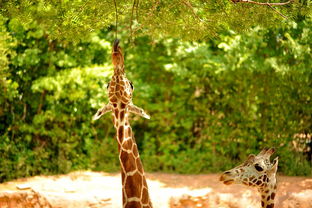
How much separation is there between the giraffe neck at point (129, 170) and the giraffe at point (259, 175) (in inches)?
30.8

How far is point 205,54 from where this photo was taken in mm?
10055

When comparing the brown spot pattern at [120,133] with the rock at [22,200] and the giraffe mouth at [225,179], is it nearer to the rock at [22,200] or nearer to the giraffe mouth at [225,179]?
the giraffe mouth at [225,179]

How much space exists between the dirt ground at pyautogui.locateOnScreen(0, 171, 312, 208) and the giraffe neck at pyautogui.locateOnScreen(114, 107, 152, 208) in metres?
3.08

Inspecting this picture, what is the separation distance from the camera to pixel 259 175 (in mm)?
4742

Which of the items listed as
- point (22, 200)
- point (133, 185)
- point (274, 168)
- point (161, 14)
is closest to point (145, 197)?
point (133, 185)

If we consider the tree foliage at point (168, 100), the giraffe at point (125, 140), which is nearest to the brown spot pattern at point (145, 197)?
the giraffe at point (125, 140)

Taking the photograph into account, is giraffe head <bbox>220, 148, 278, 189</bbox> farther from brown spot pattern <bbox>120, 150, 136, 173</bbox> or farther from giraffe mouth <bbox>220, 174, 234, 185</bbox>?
brown spot pattern <bbox>120, 150, 136, 173</bbox>

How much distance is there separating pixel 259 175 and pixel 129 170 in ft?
4.14

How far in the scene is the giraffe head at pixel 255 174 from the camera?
4680 mm

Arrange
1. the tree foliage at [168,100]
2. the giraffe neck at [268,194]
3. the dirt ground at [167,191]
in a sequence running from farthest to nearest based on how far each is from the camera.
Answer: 1. the tree foliage at [168,100]
2. the dirt ground at [167,191]
3. the giraffe neck at [268,194]

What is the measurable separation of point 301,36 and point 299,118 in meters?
1.63

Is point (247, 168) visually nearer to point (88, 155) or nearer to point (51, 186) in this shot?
point (51, 186)

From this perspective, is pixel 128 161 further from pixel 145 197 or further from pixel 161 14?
pixel 161 14

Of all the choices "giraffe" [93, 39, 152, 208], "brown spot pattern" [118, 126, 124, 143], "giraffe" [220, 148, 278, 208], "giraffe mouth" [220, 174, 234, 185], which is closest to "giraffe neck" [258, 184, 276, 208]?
"giraffe" [220, 148, 278, 208]
